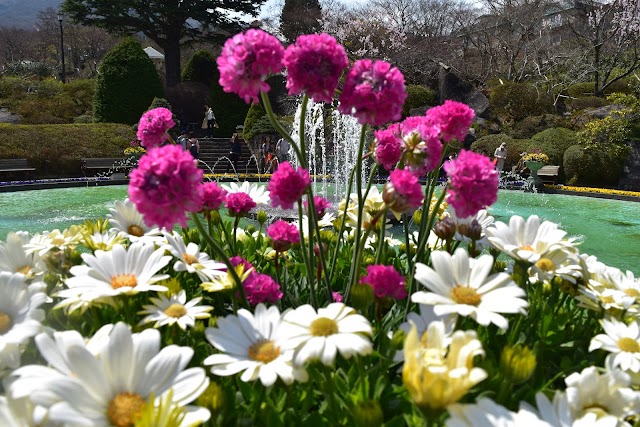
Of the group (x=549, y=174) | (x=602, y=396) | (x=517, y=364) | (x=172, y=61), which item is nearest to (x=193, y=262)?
(x=517, y=364)

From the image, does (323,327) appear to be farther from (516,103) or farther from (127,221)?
(516,103)

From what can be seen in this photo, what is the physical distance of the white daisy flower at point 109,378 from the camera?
613 mm

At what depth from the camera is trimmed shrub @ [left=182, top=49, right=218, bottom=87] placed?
73.9ft

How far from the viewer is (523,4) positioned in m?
22.6

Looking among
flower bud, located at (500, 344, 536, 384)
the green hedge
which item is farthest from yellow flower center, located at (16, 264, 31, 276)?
the green hedge

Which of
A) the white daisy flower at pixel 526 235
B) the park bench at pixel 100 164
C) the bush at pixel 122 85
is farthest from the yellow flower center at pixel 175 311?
the bush at pixel 122 85

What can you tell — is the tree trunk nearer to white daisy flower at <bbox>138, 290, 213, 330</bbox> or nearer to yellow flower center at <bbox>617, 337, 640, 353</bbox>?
white daisy flower at <bbox>138, 290, 213, 330</bbox>

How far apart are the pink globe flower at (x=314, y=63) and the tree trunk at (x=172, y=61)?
23.4 metres

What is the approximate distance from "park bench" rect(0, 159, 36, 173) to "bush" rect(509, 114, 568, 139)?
14019mm

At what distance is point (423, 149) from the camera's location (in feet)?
3.33

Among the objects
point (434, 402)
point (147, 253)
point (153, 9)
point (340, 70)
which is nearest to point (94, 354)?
point (147, 253)

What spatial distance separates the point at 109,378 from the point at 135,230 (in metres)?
0.77

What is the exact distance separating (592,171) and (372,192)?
12.9 metres

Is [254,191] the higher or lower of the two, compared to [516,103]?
lower
